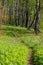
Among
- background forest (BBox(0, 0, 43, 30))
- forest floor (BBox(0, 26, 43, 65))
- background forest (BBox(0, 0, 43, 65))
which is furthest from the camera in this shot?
background forest (BBox(0, 0, 43, 30))

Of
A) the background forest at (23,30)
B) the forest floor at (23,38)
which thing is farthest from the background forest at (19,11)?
the forest floor at (23,38)

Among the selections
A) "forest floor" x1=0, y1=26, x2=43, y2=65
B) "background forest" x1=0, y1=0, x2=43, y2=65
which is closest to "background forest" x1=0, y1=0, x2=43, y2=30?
"background forest" x1=0, y1=0, x2=43, y2=65

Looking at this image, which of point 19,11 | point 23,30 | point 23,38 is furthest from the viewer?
point 19,11

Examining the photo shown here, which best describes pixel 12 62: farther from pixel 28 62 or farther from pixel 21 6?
pixel 21 6

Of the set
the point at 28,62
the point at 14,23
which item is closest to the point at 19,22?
the point at 14,23

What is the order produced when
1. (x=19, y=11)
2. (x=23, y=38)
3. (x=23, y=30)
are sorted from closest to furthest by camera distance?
(x=23, y=38) < (x=23, y=30) < (x=19, y=11)

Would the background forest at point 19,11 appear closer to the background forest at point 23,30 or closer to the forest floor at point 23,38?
the background forest at point 23,30

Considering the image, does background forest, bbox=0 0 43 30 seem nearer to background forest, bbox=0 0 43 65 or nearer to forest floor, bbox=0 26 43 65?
background forest, bbox=0 0 43 65

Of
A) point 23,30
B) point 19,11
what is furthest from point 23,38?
point 19,11

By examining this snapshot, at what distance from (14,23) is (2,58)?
4609cm

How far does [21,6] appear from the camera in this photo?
53312 mm

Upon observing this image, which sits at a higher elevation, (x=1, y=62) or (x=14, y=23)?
(x=1, y=62)

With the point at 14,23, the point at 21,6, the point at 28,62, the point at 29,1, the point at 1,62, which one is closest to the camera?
the point at 1,62

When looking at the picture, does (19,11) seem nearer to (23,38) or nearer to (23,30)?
(23,30)
